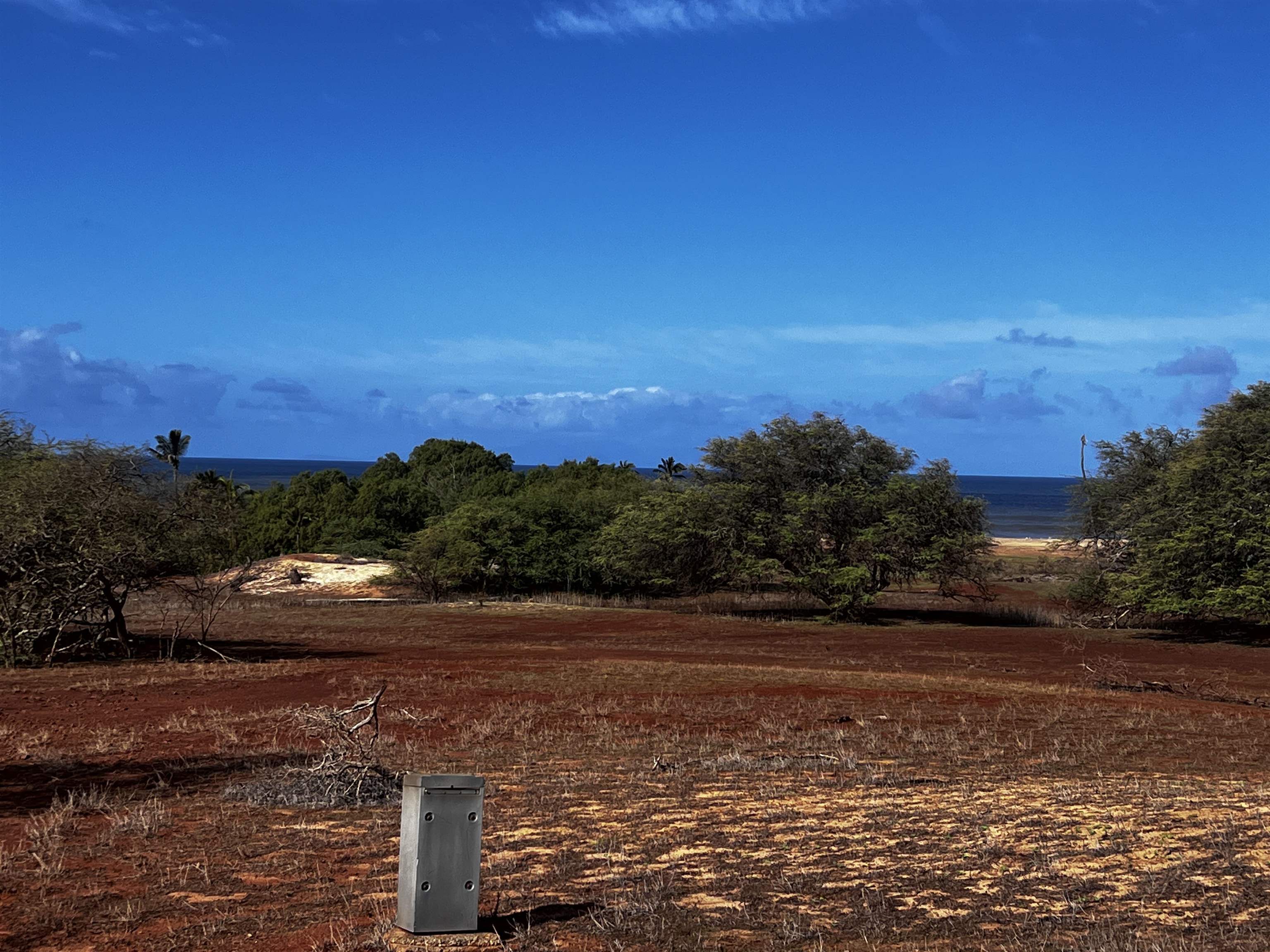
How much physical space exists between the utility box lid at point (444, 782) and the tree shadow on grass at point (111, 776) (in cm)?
627

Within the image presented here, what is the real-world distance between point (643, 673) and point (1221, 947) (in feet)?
63.5

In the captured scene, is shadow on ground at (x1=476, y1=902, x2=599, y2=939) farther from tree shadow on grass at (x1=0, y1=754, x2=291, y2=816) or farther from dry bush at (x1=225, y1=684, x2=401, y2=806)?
tree shadow on grass at (x1=0, y1=754, x2=291, y2=816)

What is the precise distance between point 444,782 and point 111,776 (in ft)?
25.8

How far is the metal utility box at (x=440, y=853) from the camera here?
21.4 ft

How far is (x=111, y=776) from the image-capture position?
42.2 ft

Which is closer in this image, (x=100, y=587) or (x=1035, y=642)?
(x=100, y=587)

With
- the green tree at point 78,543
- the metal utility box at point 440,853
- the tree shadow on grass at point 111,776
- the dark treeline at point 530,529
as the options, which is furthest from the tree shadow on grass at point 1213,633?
the metal utility box at point 440,853

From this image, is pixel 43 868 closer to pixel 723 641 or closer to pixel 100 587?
pixel 100 587

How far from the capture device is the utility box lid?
6.60 m

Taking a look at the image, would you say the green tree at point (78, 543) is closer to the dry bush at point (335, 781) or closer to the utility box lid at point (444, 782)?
the dry bush at point (335, 781)

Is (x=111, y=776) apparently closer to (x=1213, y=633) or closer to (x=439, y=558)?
(x=1213, y=633)

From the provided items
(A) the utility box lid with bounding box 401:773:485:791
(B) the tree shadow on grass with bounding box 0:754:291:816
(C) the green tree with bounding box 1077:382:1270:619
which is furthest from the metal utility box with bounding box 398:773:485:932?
(C) the green tree with bounding box 1077:382:1270:619

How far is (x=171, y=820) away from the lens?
10.4 meters

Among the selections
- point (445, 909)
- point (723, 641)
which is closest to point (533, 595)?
point (723, 641)
